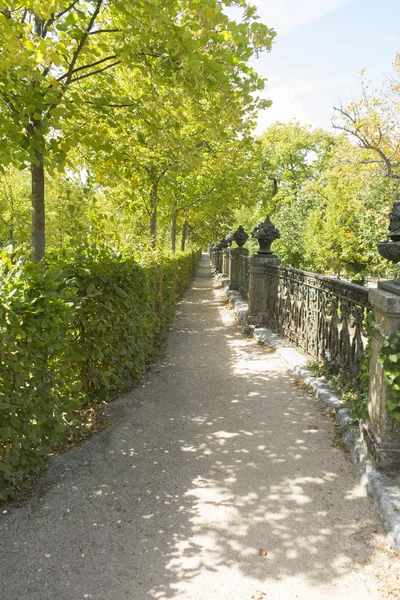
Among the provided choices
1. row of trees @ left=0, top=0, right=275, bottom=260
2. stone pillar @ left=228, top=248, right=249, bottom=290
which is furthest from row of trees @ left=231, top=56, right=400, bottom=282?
row of trees @ left=0, top=0, right=275, bottom=260

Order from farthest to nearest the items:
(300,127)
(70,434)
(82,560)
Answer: (300,127), (70,434), (82,560)

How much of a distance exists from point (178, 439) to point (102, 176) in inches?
187

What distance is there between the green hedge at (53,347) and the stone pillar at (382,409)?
2453 mm

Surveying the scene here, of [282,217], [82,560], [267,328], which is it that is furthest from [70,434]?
[282,217]

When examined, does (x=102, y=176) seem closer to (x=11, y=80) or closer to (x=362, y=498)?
(x=11, y=80)

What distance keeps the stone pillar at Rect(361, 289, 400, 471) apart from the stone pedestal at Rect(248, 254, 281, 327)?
563 centimetres

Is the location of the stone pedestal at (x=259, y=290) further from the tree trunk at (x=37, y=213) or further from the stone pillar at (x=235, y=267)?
the stone pillar at (x=235, y=267)

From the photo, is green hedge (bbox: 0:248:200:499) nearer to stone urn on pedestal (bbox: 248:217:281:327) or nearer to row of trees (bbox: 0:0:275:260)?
row of trees (bbox: 0:0:275:260)

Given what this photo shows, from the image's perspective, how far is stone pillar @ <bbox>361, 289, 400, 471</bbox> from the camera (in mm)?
3115

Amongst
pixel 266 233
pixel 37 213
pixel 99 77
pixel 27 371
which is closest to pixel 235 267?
pixel 266 233

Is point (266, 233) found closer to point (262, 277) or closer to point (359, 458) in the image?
point (262, 277)

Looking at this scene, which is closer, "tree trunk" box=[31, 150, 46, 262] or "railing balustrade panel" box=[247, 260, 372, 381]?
"railing balustrade panel" box=[247, 260, 372, 381]

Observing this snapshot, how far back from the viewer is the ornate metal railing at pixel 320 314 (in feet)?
15.1

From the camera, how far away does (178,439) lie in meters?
4.21
